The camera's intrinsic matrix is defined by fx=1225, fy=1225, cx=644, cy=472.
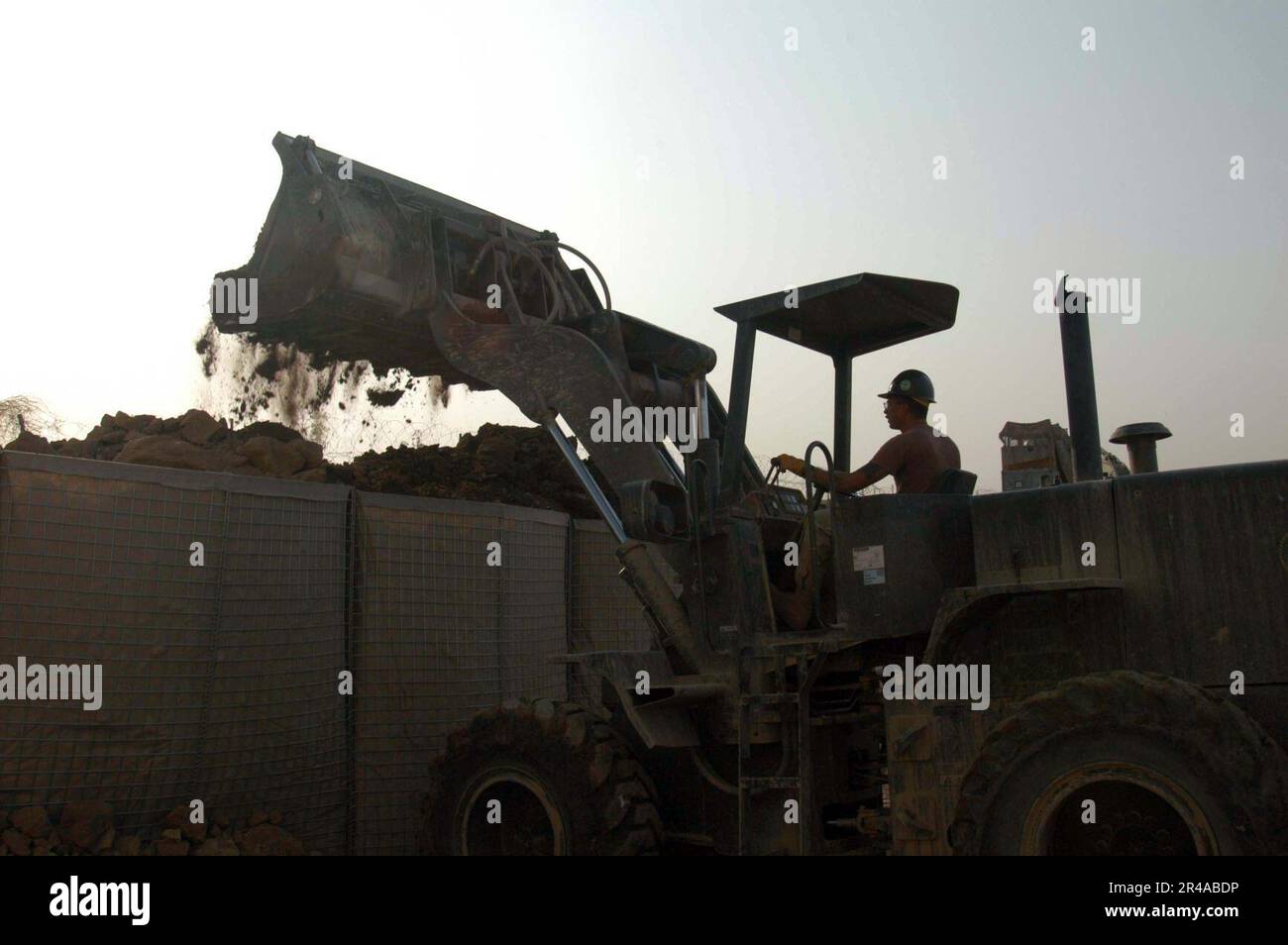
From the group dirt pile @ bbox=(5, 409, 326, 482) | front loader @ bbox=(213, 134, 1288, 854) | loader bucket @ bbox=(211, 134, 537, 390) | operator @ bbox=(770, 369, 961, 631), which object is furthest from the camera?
dirt pile @ bbox=(5, 409, 326, 482)

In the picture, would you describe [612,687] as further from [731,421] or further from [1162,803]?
[1162,803]

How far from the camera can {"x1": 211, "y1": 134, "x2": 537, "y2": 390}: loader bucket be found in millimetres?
7359

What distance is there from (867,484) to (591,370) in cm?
187

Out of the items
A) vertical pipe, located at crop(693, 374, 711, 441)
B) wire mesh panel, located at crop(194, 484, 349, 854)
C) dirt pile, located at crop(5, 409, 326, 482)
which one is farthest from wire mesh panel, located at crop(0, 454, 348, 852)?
vertical pipe, located at crop(693, 374, 711, 441)

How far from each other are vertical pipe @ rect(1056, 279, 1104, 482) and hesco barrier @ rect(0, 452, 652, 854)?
287 cm

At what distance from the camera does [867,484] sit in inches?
→ 241

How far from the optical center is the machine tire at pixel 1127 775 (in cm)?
416

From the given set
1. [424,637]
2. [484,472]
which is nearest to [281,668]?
[424,637]

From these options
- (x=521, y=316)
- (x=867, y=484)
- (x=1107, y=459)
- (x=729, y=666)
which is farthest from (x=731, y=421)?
(x=1107, y=459)
